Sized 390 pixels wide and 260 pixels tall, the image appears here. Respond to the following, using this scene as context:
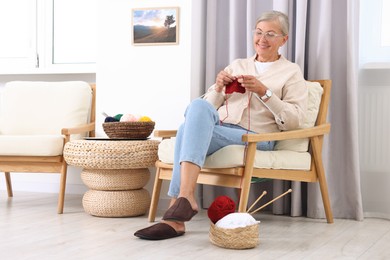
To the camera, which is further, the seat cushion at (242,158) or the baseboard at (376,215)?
the baseboard at (376,215)

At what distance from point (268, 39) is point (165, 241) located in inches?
46.9

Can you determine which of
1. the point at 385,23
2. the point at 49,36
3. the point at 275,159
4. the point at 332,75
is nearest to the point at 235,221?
the point at 275,159

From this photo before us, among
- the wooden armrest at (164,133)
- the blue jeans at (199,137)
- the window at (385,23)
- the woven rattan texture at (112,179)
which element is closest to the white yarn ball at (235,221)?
the blue jeans at (199,137)

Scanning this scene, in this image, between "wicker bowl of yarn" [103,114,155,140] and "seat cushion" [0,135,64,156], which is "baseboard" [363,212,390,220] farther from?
"seat cushion" [0,135,64,156]

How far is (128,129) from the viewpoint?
3.29 metres

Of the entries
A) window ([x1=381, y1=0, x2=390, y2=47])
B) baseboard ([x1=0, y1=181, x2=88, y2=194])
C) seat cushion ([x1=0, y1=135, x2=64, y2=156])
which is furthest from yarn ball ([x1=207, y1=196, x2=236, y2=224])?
baseboard ([x1=0, y1=181, x2=88, y2=194])

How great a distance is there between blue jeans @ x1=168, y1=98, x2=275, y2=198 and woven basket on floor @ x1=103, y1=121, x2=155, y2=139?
55 centimetres

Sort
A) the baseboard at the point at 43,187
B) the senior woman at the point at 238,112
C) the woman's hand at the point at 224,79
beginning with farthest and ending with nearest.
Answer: the baseboard at the point at 43,187 < the woman's hand at the point at 224,79 < the senior woman at the point at 238,112

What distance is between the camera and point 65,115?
390 centimetres

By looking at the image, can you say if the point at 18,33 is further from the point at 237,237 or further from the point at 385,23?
the point at 237,237

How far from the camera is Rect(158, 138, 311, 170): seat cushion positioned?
274cm

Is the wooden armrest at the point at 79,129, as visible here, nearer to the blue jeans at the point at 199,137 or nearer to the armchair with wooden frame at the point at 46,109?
the armchair with wooden frame at the point at 46,109

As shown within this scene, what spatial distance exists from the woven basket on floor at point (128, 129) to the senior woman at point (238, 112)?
39 cm

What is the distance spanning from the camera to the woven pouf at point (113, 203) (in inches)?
126
